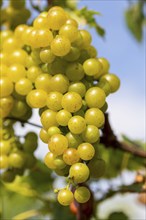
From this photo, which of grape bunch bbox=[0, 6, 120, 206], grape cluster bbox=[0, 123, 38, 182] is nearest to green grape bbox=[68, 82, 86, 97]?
grape bunch bbox=[0, 6, 120, 206]

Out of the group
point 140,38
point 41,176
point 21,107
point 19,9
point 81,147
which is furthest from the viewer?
point 140,38

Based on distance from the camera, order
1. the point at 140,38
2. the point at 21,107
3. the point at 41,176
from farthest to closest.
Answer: the point at 140,38
the point at 41,176
the point at 21,107

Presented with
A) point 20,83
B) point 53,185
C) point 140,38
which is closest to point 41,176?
point 53,185

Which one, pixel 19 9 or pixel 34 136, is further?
pixel 19 9

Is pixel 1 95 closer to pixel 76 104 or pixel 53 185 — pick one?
pixel 76 104

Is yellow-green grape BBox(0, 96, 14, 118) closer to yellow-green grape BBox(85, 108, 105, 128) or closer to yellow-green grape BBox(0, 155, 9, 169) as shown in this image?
yellow-green grape BBox(0, 155, 9, 169)

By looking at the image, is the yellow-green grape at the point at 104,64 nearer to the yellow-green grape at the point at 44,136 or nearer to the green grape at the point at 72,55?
the green grape at the point at 72,55

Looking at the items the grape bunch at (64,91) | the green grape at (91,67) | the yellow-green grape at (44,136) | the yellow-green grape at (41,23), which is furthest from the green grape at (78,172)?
the yellow-green grape at (41,23)
